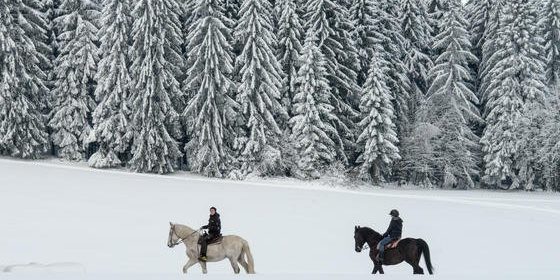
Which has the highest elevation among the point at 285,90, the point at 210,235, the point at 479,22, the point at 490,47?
the point at 479,22

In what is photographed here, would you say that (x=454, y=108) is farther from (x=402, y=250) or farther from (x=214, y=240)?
(x=214, y=240)

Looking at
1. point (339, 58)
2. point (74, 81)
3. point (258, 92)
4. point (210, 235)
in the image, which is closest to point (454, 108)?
point (339, 58)

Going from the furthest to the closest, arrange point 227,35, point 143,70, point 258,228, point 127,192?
1. point 227,35
2. point 143,70
3. point 127,192
4. point 258,228

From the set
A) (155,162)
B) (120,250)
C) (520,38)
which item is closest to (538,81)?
(520,38)

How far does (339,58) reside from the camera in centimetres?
4659

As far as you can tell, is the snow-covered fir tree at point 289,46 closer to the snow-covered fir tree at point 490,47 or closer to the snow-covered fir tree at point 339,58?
the snow-covered fir tree at point 339,58

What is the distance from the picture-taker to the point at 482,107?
53000 mm

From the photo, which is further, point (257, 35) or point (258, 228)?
point (257, 35)

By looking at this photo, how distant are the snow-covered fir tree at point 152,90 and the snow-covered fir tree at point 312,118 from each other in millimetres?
8896

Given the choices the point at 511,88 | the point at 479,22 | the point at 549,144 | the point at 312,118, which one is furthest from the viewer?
the point at 479,22

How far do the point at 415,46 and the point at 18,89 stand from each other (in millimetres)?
33070

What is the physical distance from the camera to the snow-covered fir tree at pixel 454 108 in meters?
49.1

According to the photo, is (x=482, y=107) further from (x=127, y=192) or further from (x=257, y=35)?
(x=127, y=192)

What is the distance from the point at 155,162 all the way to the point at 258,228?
61.9ft
